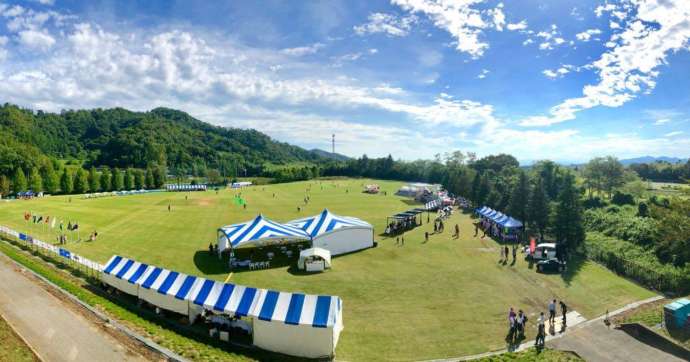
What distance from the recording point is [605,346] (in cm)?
1360

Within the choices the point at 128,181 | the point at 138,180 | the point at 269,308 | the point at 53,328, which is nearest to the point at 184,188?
the point at 138,180

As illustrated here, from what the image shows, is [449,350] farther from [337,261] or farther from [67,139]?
[67,139]

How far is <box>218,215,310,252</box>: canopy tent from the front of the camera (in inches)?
915

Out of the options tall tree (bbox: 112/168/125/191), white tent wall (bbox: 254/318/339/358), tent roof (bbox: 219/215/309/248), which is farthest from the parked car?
tall tree (bbox: 112/168/125/191)

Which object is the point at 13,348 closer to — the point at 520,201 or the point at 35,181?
the point at 520,201

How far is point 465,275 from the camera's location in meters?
21.5

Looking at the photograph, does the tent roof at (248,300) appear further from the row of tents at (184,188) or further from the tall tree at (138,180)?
the tall tree at (138,180)

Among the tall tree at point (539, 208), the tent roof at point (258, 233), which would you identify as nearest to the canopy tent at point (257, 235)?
the tent roof at point (258, 233)

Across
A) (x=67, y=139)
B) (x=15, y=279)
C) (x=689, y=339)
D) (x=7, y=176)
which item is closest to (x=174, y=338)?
(x=15, y=279)

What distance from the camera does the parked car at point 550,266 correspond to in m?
22.6

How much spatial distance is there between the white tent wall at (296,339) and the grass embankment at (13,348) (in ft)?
20.9

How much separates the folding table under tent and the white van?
677 inches

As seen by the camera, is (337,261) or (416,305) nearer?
(416,305)

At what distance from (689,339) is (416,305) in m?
10.1
